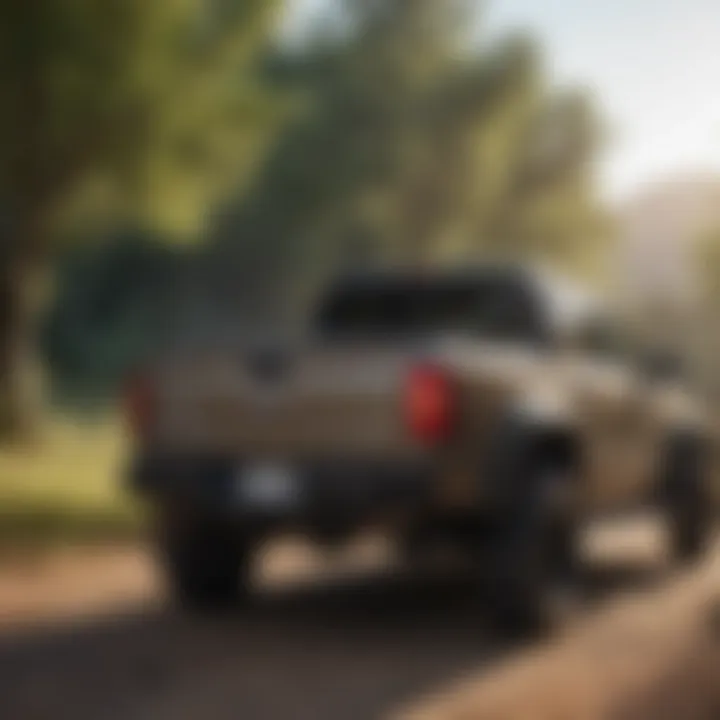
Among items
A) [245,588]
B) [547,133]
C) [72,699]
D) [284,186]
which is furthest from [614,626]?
[284,186]

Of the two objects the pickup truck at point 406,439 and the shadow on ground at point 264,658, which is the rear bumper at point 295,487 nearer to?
the pickup truck at point 406,439

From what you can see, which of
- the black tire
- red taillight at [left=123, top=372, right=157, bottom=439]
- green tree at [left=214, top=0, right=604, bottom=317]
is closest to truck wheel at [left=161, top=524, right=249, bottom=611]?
red taillight at [left=123, top=372, right=157, bottom=439]

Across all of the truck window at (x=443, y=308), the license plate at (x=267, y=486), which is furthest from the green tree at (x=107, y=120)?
the license plate at (x=267, y=486)

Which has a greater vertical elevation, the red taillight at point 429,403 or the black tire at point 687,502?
the black tire at point 687,502

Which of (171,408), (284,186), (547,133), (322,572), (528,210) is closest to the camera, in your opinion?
(171,408)

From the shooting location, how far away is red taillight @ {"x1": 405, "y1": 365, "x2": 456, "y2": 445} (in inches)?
270

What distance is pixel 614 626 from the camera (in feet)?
24.9

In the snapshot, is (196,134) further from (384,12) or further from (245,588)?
(245,588)

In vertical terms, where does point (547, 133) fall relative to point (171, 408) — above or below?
above

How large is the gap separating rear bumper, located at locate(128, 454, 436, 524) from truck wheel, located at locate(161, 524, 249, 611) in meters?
0.73

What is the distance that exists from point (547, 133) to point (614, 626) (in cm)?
760

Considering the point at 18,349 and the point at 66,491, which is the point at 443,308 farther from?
the point at 18,349

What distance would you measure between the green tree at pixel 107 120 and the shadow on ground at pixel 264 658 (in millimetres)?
5898

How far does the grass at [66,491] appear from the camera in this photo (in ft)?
34.9
